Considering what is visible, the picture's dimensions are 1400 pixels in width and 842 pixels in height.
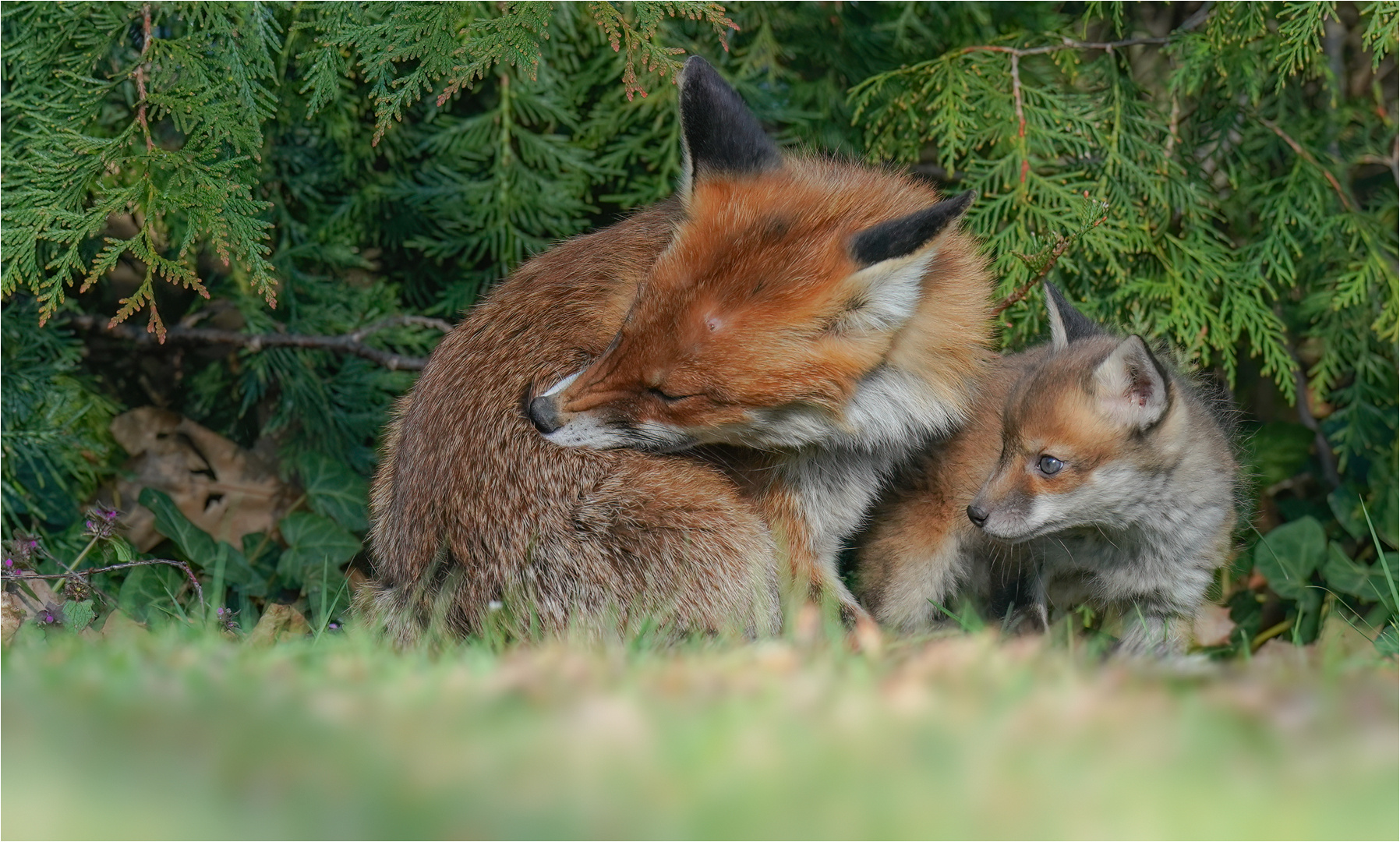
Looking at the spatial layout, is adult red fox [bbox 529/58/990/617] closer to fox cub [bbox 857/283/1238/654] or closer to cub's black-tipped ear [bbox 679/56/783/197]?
cub's black-tipped ear [bbox 679/56/783/197]

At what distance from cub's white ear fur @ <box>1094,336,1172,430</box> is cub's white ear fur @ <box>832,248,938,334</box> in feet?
2.80

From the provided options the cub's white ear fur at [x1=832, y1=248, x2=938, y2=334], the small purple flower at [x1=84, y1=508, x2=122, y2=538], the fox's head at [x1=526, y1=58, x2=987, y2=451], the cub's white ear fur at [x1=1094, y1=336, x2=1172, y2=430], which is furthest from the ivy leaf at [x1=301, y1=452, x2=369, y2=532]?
the cub's white ear fur at [x1=1094, y1=336, x2=1172, y2=430]

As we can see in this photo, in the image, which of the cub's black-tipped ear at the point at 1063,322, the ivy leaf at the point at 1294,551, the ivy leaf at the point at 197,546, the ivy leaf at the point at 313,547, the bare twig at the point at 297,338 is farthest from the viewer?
the ivy leaf at the point at 1294,551

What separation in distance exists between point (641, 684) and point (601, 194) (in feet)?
14.3

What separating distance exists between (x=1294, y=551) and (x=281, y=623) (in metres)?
4.82

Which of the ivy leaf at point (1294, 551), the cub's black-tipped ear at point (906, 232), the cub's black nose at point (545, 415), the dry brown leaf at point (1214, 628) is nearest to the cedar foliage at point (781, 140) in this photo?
the ivy leaf at point (1294, 551)

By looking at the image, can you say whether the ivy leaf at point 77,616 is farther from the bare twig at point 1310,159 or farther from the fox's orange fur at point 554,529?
→ the bare twig at point 1310,159

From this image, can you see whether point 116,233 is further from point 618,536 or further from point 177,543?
point 618,536

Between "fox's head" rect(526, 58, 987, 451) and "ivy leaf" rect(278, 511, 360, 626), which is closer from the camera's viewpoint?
"fox's head" rect(526, 58, 987, 451)

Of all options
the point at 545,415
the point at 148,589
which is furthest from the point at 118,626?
the point at 545,415

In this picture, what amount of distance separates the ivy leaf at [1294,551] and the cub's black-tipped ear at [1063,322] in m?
1.77

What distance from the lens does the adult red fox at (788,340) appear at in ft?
11.8

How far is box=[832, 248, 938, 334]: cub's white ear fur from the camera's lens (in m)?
3.52

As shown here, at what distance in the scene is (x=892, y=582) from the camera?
4.57 metres
